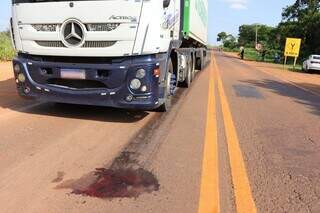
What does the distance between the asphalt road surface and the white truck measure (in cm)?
52

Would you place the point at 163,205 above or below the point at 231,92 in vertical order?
above

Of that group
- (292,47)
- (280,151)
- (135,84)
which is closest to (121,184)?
(280,151)

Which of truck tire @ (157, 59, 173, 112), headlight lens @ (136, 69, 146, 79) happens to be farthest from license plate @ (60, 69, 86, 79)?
truck tire @ (157, 59, 173, 112)

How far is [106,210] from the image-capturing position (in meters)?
4.37

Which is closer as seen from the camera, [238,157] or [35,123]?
[238,157]

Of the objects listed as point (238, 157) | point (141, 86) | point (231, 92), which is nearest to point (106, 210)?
point (238, 157)

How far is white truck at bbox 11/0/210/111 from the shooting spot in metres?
7.70

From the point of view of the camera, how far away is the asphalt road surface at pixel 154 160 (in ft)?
15.3

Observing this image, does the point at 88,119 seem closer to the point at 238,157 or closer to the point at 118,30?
the point at 118,30

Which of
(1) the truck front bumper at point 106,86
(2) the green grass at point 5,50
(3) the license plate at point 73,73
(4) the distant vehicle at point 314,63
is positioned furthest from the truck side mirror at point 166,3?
(4) the distant vehicle at point 314,63

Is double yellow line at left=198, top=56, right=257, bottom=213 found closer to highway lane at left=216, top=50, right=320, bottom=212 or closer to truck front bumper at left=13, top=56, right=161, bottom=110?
highway lane at left=216, top=50, right=320, bottom=212

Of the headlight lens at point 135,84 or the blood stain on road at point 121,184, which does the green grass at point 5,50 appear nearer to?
the headlight lens at point 135,84

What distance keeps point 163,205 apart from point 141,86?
11.5 ft

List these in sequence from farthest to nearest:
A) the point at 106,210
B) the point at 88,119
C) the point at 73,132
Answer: the point at 88,119, the point at 73,132, the point at 106,210
